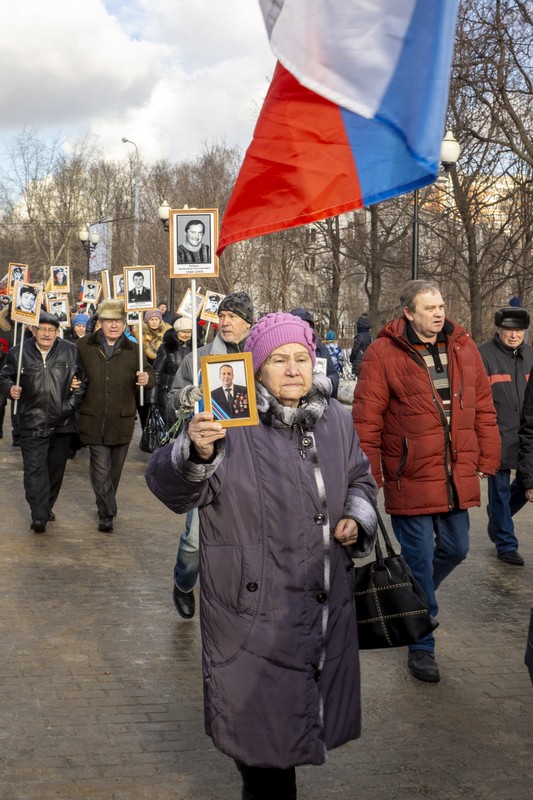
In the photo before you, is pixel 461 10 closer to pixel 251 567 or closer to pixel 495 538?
pixel 495 538

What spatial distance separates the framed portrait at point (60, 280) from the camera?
68.3 ft

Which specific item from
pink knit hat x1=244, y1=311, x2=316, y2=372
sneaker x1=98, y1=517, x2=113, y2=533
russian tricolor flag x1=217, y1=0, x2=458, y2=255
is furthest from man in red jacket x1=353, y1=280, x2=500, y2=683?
sneaker x1=98, y1=517, x2=113, y2=533

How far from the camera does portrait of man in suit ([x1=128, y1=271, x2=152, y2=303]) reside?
12586 mm

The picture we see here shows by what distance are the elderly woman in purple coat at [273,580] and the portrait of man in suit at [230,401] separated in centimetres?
7

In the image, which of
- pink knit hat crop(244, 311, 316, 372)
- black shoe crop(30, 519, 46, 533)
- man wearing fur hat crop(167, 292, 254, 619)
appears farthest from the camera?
black shoe crop(30, 519, 46, 533)

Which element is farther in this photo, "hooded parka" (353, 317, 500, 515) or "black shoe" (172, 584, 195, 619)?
"black shoe" (172, 584, 195, 619)

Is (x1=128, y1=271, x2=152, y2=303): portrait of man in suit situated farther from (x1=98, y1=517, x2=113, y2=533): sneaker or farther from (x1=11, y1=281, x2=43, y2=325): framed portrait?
(x1=98, y1=517, x2=113, y2=533): sneaker

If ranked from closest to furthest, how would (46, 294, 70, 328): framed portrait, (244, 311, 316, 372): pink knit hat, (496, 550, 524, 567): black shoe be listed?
(244, 311, 316, 372): pink knit hat
(496, 550, 524, 567): black shoe
(46, 294, 70, 328): framed portrait

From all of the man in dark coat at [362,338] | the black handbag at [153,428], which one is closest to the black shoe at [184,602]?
the black handbag at [153,428]

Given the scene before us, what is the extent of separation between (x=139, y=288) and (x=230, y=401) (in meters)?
9.60

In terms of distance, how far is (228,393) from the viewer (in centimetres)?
321

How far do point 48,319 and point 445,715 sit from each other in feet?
19.7

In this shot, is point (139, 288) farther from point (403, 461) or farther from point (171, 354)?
point (403, 461)

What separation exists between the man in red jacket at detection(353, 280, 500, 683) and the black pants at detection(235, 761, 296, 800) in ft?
7.97
